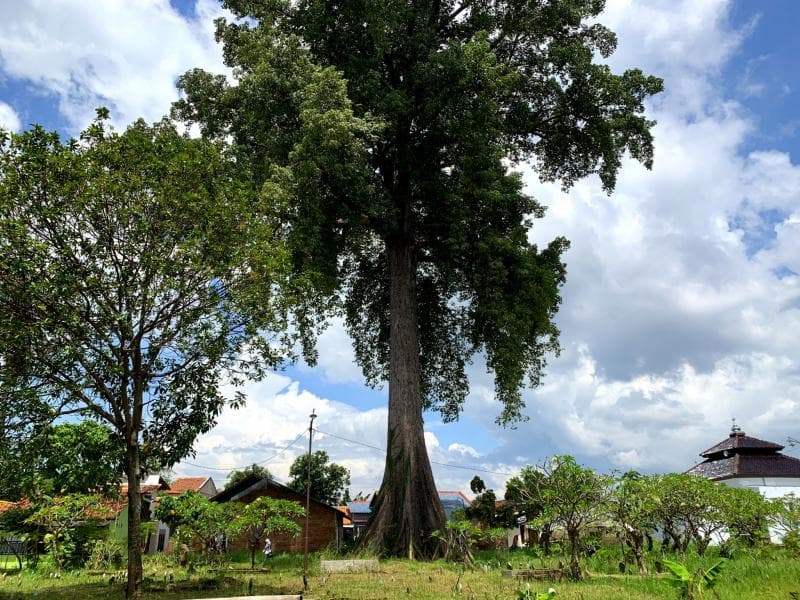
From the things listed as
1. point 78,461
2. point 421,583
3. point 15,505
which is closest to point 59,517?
point 78,461

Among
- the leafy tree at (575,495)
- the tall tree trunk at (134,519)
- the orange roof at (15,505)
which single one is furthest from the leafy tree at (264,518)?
the orange roof at (15,505)

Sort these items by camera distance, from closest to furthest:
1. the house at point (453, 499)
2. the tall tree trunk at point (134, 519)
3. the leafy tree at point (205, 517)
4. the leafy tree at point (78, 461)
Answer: the tall tree trunk at point (134, 519)
the leafy tree at point (205, 517)
the leafy tree at point (78, 461)
the house at point (453, 499)

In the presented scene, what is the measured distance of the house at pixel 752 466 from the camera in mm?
32500

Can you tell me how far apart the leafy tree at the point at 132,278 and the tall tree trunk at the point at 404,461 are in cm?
816

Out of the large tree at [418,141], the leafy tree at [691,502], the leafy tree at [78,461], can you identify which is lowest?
the leafy tree at [691,502]

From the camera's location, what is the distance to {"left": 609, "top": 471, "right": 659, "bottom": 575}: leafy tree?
12.8 meters

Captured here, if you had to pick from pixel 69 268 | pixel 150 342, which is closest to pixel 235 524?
pixel 150 342

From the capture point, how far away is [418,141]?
20172mm

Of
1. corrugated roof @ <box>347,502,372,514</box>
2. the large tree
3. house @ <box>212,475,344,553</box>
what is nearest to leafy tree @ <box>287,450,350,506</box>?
corrugated roof @ <box>347,502,372,514</box>

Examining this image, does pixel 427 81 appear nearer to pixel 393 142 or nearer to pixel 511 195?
pixel 393 142

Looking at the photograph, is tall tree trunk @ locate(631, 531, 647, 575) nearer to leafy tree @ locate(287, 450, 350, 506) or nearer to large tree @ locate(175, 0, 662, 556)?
large tree @ locate(175, 0, 662, 556)

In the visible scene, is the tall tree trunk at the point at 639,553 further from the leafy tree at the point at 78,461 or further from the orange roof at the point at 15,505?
the orange roof at the point at 15,505

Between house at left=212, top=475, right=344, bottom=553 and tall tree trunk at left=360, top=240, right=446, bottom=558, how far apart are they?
14111 mm

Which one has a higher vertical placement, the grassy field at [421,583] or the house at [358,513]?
the grassy field at [421,583]
